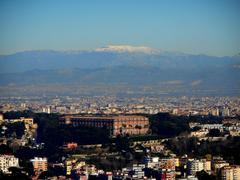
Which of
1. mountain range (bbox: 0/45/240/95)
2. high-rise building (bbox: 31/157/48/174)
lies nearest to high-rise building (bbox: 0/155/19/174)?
high-rise building (bbox: 31/157/48/174)

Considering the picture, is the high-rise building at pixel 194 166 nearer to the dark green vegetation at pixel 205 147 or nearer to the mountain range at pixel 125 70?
the dark green vegetation at pixel 205 147

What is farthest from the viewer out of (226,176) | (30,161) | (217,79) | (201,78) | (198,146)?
(201,78)

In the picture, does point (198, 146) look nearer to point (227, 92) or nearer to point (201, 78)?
point (227, 92)

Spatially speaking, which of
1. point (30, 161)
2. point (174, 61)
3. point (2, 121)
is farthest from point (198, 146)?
point (174, 61)

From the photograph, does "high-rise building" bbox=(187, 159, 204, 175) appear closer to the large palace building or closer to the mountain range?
the large palace building

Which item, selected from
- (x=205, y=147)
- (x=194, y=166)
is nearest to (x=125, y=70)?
(x=205, y=147)

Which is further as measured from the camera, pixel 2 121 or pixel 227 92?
pixel 227 92

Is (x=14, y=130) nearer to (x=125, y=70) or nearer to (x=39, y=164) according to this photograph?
(x=39, y=164)

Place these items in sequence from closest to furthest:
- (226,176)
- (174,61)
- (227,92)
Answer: (226,176) < (227,92) < (174,61)
